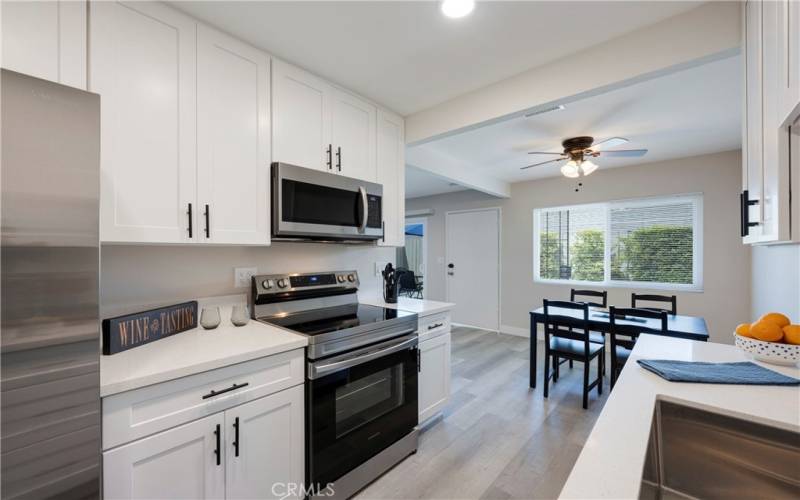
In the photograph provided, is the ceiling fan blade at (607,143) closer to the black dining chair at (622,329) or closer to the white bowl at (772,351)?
the black dining chair at (622,329)

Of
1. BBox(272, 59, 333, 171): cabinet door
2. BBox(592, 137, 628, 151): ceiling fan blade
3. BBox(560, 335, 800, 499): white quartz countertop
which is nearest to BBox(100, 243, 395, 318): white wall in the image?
BBox(272, 59, 333, 171): cabinet door

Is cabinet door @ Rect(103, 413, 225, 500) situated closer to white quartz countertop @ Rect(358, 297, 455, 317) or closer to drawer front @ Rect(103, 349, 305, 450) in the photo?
drawer front @ Rect(103, 349, 305, 450)

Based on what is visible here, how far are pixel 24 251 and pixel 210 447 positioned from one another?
0.90 m

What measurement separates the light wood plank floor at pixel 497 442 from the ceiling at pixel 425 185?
2.48m

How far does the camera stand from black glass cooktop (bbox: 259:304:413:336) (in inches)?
66.5

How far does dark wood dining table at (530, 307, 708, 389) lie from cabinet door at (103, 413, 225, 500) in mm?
2639

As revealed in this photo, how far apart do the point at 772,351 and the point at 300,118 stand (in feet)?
8.03

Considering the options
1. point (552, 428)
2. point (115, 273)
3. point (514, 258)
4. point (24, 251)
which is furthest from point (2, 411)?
point (514, 258)

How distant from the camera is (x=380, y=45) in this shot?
1.75m

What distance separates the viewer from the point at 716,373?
114cm

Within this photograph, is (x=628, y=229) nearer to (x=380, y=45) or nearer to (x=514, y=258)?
(x=514, y=258)

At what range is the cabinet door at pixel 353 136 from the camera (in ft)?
7.02

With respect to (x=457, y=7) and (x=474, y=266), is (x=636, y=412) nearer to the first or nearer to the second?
(x=457, y=7)

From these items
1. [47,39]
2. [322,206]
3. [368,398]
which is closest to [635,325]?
[368,398]
